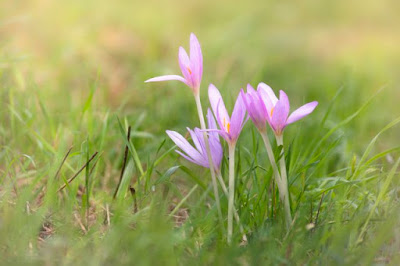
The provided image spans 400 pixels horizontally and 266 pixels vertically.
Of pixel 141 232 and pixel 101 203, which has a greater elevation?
pixel 141 232

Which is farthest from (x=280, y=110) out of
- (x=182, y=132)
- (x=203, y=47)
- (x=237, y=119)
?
(x=203, y=47)

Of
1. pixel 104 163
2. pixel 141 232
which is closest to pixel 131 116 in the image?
pixel 104 163

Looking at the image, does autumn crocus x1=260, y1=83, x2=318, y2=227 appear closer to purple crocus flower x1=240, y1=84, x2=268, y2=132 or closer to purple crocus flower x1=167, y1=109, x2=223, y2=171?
purple crocus flower x1=240, y1=84, x2=268, y2=132

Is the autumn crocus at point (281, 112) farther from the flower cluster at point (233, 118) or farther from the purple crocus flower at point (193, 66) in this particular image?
the purple crocus flower at point (193, 66)

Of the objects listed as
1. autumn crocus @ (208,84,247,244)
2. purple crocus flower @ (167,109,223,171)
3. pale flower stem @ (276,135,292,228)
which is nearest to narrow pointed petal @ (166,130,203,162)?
purple crocus flower @ (167,109,223,171)

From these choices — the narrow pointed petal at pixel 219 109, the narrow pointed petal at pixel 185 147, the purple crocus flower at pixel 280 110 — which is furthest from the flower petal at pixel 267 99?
the narrow pointed petal at pixel 185 147

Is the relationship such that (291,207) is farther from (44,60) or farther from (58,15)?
(58,15)

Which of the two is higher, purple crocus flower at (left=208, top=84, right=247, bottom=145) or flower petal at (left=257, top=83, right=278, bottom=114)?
flower petal at (left=257, top=83, right=278, bottom=114)
